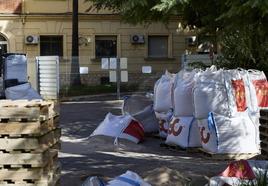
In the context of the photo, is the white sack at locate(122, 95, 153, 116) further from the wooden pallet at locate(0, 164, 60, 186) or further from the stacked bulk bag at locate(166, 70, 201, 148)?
the wooden pallet at locate(0, 164, 60, 186)

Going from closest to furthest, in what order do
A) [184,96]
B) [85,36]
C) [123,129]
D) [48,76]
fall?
1. [184,96]
2. [123,129]
3. [48,76]
4. [85,36]

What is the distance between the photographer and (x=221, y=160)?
10.4 m

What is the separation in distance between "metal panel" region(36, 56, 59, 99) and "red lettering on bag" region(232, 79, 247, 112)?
16.9m

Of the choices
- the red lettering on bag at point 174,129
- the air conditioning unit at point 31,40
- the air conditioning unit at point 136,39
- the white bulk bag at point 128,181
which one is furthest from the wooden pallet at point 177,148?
the air conditioning unit at point 136,39

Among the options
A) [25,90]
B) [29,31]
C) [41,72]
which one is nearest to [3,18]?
[29,31]

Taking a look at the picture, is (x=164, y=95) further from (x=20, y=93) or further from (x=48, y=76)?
(x=48, y=76)

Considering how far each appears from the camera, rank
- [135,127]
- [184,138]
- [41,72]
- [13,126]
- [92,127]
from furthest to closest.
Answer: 1. [41,72]
2. [92,127]
3. [135,127]
4. [184,138]
5. [13,126]

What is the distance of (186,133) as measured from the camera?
11.3 metres

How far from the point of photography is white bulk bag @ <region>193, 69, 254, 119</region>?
10.6 m

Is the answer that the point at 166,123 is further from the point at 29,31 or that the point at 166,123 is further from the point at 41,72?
the point at 29,31

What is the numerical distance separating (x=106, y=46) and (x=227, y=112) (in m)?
25.3

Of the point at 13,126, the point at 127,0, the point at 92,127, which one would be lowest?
the point at 92,127

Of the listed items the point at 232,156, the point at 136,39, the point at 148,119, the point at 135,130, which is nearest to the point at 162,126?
the point at 135,130

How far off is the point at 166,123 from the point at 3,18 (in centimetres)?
2351
